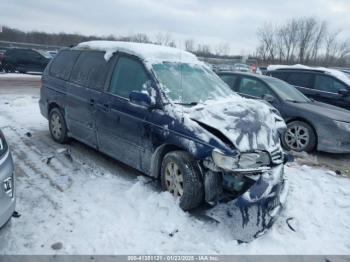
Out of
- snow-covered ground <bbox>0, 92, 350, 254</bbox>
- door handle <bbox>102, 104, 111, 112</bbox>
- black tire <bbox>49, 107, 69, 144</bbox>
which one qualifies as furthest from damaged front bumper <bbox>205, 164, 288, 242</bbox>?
black tire <bbox>49, 107, 69, 144</bbox>

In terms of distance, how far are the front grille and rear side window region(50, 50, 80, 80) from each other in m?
3.84

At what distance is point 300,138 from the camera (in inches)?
267

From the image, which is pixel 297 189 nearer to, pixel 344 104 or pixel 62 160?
pixel 62 160

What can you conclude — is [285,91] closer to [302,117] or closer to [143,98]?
[302,117]

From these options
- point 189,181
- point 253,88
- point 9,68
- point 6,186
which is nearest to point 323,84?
point 253,88

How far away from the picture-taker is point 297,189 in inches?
186

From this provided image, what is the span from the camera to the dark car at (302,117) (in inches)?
252

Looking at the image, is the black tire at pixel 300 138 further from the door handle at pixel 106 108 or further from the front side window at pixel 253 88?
the door handle at pixel 106 108

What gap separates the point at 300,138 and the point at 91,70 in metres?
4.48

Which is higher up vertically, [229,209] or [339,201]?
[229,209]

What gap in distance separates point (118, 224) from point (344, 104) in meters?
7.73

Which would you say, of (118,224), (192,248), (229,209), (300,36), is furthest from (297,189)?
(300,36)

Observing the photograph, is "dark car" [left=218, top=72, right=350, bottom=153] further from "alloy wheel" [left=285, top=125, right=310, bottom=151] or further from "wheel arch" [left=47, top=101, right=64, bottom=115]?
"wheel arch" [left=47, top=101, right=64, bottom=115]

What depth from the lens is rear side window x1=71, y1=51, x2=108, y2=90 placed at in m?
4.97
